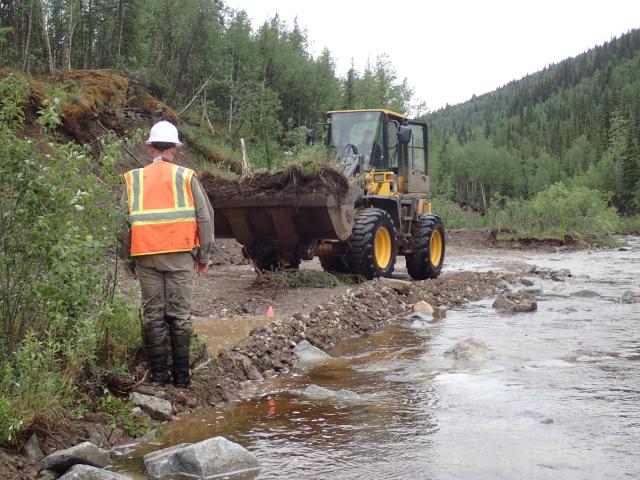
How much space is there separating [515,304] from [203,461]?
7.38 m

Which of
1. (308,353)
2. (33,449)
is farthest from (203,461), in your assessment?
(308,353)

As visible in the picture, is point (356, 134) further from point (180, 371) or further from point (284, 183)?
point (180, 371)

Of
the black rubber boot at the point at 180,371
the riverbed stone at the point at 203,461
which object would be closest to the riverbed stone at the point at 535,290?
the black rubber boot at the point at 180,371

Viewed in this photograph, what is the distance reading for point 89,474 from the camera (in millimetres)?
3725

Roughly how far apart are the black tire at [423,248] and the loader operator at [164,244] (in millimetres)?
8690

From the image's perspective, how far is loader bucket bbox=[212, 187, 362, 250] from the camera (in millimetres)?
10398

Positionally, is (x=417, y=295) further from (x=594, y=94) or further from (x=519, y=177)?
(x=594, y=94)

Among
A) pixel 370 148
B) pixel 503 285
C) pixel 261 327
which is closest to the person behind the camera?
pixel 261 327

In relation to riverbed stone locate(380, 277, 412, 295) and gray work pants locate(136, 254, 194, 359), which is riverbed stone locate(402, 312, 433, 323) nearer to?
riverbed stone locate(380, 277, 412, 295)

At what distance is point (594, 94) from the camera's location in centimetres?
14325

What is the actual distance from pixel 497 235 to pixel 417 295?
67.9ft

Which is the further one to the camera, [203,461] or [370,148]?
[370,148]

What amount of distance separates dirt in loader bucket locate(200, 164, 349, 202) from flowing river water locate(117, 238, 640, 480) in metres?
2.72

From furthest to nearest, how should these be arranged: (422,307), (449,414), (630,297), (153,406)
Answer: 1. (630,297)
2. (422,307)
3. (449,414)
4. (153,406)
